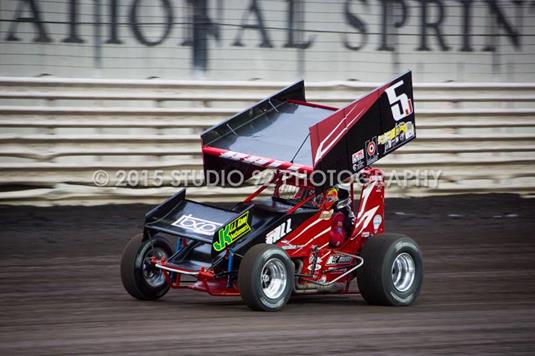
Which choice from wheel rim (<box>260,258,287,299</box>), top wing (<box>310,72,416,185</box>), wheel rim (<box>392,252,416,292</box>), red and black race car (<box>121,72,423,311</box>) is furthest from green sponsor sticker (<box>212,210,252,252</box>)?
wheel rim (<box>392,252,416,292</box>)

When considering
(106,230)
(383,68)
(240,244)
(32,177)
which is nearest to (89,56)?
(32,177)

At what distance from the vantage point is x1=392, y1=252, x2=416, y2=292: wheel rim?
796 centimetres

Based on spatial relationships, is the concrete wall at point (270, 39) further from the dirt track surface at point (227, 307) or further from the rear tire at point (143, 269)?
the rear tire at point (143, 269)

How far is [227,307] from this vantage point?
7.53 meters

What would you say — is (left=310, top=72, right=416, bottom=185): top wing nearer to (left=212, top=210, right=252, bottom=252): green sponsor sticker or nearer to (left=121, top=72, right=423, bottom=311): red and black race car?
(left=121, top=72, right=423, bottom=311): red and black race car

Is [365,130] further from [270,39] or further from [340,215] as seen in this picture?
[270,39]

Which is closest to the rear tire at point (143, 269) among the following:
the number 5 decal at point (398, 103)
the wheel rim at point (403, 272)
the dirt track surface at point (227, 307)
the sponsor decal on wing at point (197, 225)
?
the dirt track surface at point (227, 307)

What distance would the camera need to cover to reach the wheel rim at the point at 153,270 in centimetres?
769

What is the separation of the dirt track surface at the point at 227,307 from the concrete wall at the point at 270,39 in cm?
235

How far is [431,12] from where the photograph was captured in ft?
47.8

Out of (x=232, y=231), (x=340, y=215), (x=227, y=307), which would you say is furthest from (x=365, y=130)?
(x=227, y=307)

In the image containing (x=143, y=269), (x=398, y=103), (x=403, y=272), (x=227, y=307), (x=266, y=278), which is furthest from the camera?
(x=398, y=103)

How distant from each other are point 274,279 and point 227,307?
53 cm

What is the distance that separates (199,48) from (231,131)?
5.56m
